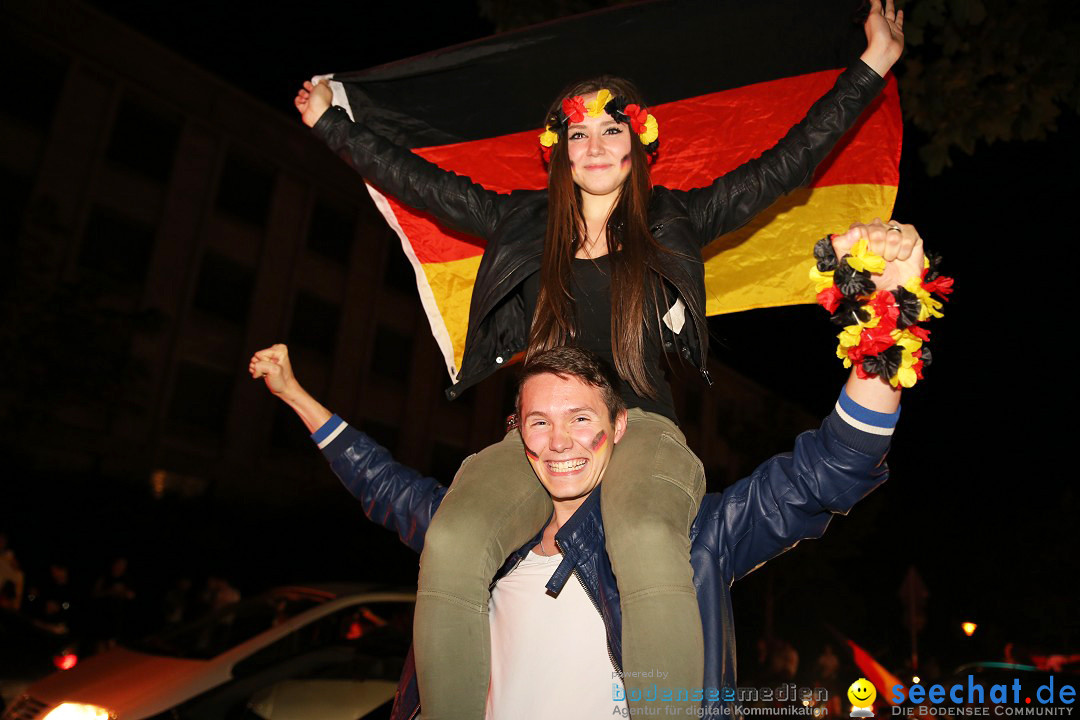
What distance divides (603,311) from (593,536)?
842mm

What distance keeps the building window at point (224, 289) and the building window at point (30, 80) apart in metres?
5.25

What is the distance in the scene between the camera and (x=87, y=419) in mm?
20922

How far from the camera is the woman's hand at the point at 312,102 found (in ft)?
12.7

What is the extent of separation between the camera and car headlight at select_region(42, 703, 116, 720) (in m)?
5.75

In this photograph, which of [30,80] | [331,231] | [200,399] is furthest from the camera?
[331,231]

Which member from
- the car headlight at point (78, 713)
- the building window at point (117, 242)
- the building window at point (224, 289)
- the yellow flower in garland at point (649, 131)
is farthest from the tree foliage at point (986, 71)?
the building window at point (224, 289)

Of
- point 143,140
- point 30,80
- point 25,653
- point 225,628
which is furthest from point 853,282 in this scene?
point 143,140

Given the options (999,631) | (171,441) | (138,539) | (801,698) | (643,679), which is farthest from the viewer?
(999,631)

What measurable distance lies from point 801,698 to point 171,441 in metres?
21.7

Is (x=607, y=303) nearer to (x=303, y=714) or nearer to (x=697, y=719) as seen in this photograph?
(x=697, y=719)

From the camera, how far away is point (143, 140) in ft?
74.5

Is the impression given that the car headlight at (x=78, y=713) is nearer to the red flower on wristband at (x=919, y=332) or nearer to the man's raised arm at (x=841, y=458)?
the man's raised arm at (x=841, y=458)

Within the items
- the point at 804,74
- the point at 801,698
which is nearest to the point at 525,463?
the point at 801,698

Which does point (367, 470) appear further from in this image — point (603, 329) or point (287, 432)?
point (287, 432)
